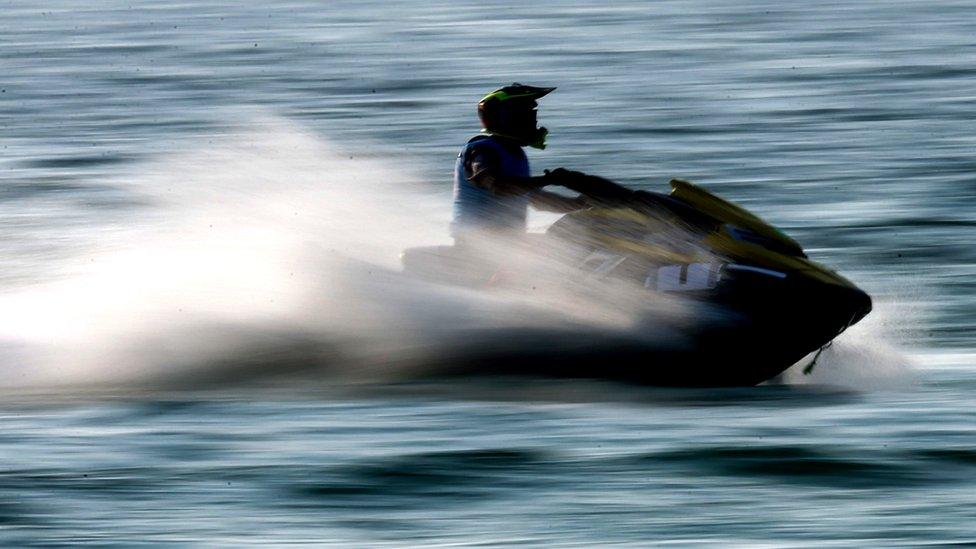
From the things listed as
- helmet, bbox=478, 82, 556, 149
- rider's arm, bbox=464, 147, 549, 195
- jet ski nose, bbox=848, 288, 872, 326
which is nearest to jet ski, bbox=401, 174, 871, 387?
jet ski nose, bbox=848, 288, 872, 326

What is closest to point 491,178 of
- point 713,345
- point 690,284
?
point 690,284

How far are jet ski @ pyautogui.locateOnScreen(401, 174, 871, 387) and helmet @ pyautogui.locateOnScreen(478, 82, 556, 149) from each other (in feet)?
1.69

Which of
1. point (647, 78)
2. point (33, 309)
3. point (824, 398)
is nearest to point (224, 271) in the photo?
point (33, 309)

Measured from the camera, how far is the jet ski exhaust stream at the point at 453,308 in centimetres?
925

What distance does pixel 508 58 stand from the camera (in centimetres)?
2561

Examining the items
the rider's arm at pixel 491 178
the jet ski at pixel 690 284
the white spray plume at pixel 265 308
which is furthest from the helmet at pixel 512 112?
the white spray plume at pixel 265 308

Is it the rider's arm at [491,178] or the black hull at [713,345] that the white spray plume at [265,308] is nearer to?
the black hull at [713,345]

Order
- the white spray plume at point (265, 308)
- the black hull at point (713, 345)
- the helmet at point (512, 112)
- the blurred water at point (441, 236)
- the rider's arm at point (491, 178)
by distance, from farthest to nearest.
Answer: the white spray plume at point (265, 308) < the helmet at point (512, 112) < the rider's arm at point (491, 178) < the black hull at point (713, 345) < the blurred water at point (441, 236)

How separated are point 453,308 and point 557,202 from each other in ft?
2.55

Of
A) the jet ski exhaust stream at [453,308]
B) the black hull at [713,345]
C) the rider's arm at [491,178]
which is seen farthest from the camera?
the rider's arm at [491,178]

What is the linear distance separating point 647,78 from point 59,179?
834 cm

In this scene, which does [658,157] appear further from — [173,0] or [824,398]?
[173,0]

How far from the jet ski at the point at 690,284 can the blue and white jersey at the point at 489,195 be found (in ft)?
0.58

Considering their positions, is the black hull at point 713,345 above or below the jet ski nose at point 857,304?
below
